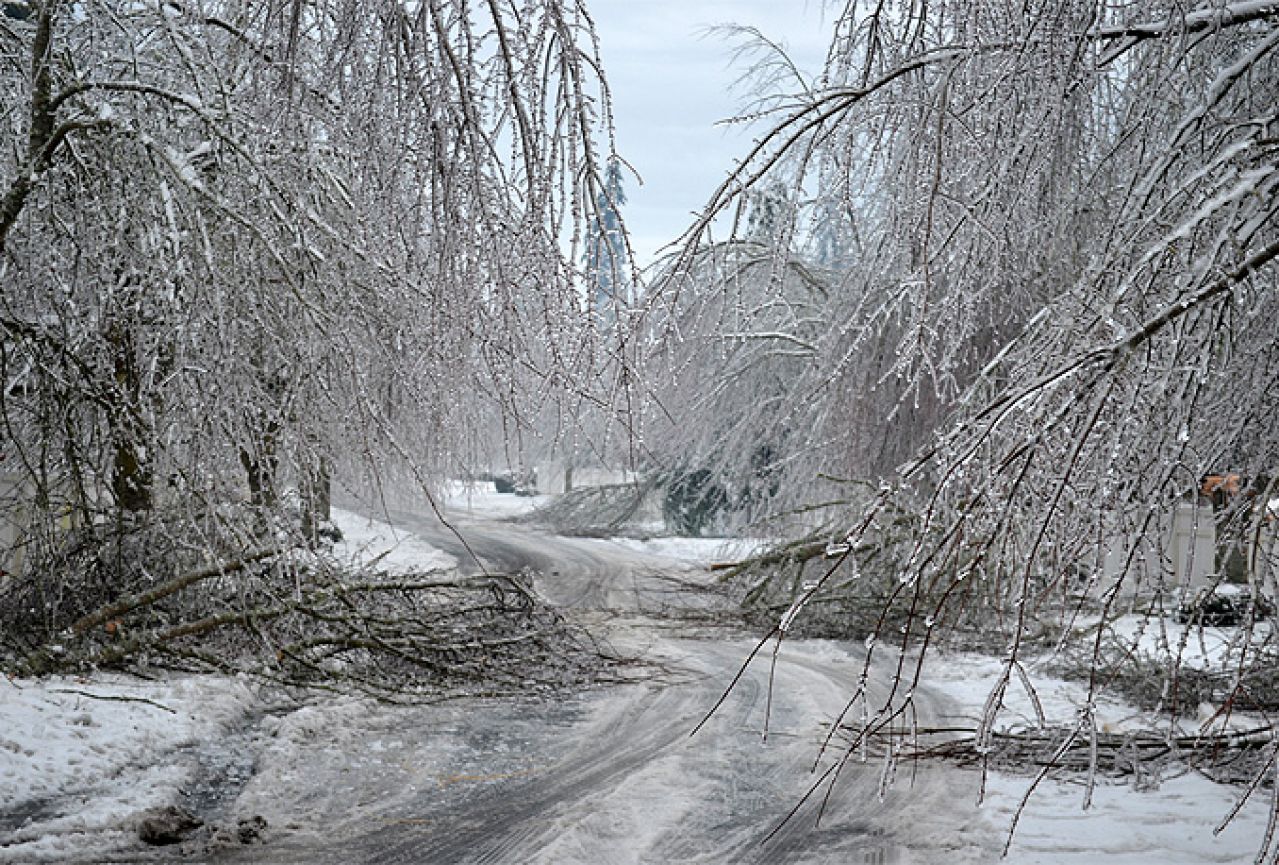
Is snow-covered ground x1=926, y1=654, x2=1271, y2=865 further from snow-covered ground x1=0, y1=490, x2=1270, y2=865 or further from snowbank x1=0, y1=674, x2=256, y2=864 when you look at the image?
snowbank x1=0, y1=674, x2=256, y2=864

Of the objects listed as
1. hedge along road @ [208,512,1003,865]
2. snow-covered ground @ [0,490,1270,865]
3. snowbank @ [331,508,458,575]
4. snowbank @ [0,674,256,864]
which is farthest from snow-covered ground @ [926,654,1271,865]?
snowbank @ [331,508,458,575]

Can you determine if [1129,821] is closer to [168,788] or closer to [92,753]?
[168,788]

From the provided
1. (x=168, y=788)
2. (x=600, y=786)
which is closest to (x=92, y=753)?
(x=168, y=788)

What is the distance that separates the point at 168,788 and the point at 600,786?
221cm

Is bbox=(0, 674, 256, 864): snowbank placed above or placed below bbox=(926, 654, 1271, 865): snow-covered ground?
above

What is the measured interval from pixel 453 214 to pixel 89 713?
473cm

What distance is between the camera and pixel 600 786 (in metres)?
6.43

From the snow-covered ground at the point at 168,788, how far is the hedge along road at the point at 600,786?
0.24 meters

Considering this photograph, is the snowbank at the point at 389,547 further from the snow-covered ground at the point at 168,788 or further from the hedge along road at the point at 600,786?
the snow-covered ground at the point at 168,788

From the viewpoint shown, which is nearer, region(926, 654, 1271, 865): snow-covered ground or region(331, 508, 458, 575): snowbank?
region(926, 654, 1271, 865): snow-covered ground

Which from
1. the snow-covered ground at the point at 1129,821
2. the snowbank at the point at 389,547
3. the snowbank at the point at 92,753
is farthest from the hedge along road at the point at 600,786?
the snowbank at the point at 389,547

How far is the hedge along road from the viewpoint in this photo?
5.39 m

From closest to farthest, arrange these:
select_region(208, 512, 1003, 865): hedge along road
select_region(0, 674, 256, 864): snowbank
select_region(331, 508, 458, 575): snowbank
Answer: select_region(0, 674, 256, 864): snowbank, select_region(208, 512, 1003, 865): hedge along road, select_region(331, 508, 458, 575): snowbank

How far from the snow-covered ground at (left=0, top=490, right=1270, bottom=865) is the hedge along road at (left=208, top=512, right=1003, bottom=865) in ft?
0.79
